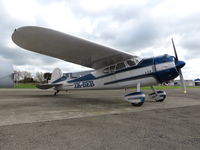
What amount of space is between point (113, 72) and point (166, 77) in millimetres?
2594

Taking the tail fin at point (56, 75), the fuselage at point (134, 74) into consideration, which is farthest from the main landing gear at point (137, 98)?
the tail fin at point (56, 75)

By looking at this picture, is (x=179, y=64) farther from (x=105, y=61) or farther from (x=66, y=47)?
(x=66, y=47)

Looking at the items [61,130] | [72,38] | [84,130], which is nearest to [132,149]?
[84,130]

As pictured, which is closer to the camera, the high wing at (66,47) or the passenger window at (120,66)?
the high wing at (66,47)

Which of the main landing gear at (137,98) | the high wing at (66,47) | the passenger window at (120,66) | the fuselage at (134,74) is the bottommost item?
the main landing gear at (137,98)

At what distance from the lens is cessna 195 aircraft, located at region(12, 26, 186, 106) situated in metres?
5.24

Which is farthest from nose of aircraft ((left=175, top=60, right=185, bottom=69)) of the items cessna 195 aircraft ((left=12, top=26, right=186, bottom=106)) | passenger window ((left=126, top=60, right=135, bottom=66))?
passenger window ((left=126, top=60, right=135, bottom=66))

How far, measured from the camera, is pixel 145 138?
2449mm

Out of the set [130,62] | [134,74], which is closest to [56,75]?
[130,62]

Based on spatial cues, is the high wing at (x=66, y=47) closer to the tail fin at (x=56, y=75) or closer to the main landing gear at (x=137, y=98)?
the main landing gear at (x=137, y=98)

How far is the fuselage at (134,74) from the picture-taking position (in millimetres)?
6086

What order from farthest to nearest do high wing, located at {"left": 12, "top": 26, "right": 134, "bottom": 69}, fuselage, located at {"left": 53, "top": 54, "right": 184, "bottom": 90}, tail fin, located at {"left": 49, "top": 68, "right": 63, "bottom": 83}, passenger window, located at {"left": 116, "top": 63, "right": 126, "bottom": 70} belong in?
tail fin, located at {"left": 49, "top": 68, "right": 63, "bottom": 83} → passenger window, located at {"left": 116, "top": 63, "right": 126, "bottom": 70} → fuselage, located at {"left": 53, "top": 54, "right": 184, "bottom": 90} → high wing, located at {"left": 12, "top": 26, "right": 134, "bottom": 69}

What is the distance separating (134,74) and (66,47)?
337 cm

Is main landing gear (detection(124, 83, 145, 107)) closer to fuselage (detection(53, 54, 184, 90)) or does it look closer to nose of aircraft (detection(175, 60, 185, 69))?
fuselage (detection(53, 54, 184, 90))
